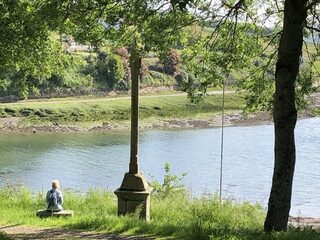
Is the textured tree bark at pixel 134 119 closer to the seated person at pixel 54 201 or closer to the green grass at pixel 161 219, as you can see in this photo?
the green grass at pixel 161 219

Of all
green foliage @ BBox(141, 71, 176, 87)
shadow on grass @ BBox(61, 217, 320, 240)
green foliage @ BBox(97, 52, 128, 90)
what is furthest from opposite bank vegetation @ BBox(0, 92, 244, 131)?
shadow on grass @ BBox(61, 217, 320, 240)

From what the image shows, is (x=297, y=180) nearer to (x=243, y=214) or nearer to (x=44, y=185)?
(x=44, y=185)

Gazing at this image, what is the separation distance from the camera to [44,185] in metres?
33.3

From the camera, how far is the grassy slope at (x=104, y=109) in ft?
237

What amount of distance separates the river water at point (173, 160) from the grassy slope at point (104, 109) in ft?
28.6

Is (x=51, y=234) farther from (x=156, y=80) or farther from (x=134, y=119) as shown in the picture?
(x=156, y=80)

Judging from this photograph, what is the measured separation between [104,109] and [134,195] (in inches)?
2628

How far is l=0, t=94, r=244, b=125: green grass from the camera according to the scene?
72.3 meters

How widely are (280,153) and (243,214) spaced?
7.61 meters

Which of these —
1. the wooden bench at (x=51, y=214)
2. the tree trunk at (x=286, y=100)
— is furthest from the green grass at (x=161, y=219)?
the tree trunk at (x=286, y=100)

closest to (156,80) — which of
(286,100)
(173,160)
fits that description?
(173,160)


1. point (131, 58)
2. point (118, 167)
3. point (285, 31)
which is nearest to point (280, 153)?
point (285, 31)

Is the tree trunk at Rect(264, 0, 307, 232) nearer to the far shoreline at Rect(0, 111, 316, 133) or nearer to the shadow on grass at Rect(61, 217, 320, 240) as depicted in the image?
the shadow on grass at Rect(61, 217, 320, 240)

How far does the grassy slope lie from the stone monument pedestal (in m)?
58.2
